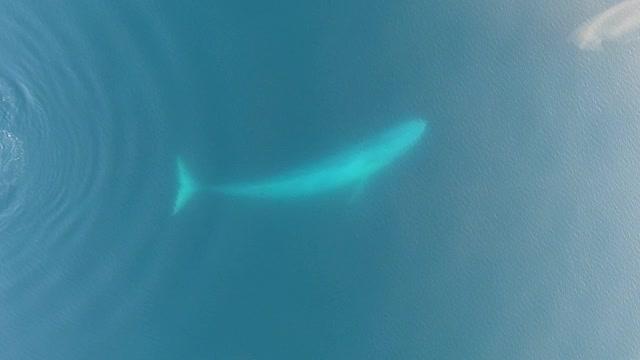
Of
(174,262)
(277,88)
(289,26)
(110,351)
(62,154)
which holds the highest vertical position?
(289,26)

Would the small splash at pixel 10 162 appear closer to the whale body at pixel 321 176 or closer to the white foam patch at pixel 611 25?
the whale body at pixel 321 176

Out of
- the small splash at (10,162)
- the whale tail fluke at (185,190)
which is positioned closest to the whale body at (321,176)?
the whale tail fluke at (185,190)

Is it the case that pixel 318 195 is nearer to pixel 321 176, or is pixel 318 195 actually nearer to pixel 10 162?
pixel 321 176

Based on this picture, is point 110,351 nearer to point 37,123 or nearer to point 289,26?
point 37,123

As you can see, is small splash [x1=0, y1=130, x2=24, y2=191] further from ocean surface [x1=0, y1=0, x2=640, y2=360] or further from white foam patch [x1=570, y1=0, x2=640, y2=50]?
white foam patch [x1=570, y1=0, x2=640, y2=50]

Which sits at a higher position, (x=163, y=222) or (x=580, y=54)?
(x=580, y=54)

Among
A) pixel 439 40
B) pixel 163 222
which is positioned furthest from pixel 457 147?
pixel 163 222

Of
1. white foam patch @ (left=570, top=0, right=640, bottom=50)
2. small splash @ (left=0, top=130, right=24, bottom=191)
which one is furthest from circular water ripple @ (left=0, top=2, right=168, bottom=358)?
white foam patch @ (left=570, top=0, right=640, bottom=50)
